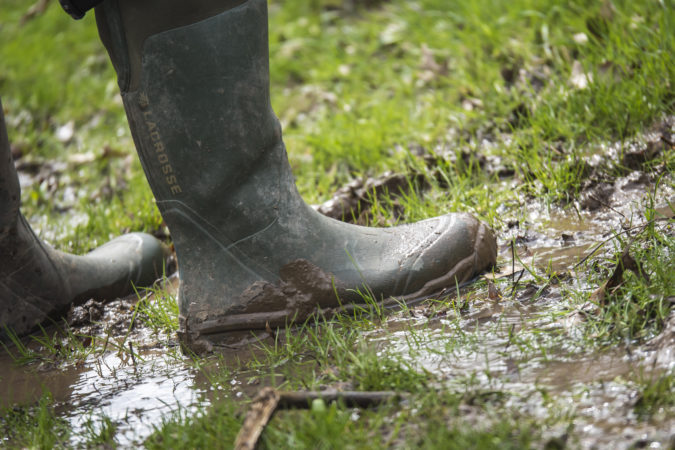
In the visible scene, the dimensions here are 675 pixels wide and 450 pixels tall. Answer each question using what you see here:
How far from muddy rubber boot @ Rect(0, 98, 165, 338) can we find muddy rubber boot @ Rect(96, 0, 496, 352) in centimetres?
56

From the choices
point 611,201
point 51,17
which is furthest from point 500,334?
point 51,17

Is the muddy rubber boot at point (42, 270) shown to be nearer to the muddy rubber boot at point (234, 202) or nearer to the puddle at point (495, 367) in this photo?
the puddle at point (495, 367)

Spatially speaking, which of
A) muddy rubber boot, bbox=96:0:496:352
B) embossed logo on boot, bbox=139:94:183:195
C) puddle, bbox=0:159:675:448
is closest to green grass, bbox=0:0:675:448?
puddle, bbox=0:159:675:448

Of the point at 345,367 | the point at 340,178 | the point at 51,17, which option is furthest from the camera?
the point at 51,17

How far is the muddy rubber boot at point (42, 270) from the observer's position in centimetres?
203

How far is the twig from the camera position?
1241 mm

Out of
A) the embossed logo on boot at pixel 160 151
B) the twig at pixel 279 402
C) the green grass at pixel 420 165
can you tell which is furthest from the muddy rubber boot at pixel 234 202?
the twig at pixel 279 402

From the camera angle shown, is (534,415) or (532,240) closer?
(534,415)

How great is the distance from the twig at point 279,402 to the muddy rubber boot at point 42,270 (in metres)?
1.19

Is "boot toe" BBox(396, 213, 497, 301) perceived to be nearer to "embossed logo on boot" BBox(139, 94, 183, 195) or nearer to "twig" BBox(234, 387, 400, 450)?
"twig" BBox(234, 387, 400, 450)

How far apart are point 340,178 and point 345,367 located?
64.1 inches

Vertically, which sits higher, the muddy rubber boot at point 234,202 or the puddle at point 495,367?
the muddy rubber boot at point 234,202

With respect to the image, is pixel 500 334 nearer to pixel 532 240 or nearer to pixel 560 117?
pixel 532 240

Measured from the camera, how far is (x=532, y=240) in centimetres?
222
